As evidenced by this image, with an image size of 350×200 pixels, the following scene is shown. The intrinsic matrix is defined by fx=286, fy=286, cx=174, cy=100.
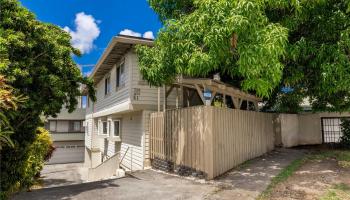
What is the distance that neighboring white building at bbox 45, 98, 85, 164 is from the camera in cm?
3322

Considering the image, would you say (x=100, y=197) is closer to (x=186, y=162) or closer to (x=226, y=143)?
(x=186, y=162)

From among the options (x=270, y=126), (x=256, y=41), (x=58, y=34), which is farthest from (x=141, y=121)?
(x=256, y=41)

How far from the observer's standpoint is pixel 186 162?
30.3ft

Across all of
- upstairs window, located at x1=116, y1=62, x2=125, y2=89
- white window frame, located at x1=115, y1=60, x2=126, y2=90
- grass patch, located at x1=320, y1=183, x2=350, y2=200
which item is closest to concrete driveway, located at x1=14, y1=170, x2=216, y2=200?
grass patch, located at x1=320, y1=183, x2=350, y2=200

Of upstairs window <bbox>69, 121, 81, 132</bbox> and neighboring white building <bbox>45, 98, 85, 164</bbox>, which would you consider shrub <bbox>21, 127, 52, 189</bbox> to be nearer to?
neighboring white building <bbox>45, 98, 85, 164</bbox>

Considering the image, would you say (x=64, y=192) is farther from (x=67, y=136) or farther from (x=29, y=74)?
(x=67, y=136)

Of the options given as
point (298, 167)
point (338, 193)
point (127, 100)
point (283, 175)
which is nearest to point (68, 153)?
point (127, 100)

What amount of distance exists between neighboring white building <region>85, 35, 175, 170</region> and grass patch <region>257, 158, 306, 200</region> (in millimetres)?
5596

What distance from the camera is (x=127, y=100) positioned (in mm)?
12609

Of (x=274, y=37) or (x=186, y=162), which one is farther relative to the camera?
(x=186, y=162)

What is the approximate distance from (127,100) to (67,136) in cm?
2379

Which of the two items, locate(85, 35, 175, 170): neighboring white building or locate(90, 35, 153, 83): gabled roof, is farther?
locate(85, 35, 175, 170): neighboring white building

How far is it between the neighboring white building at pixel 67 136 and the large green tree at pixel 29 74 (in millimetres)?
25715

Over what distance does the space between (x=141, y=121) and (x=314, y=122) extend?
442 inches
